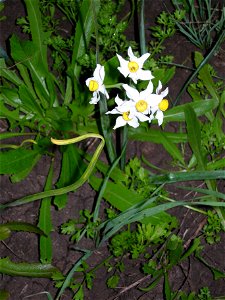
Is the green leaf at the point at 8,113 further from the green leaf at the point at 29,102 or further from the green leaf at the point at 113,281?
the green leaf at the point at 113,281

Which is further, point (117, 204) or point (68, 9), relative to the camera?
point (68, 9)

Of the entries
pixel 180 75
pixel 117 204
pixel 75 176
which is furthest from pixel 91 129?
pixel 180 75

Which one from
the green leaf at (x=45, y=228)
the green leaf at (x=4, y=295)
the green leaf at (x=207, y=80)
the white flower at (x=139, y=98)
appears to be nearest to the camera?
the white flower at (x=139, y=98)

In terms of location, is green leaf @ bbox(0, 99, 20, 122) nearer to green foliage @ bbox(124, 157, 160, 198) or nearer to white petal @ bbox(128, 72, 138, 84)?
green foliage @ bbox(124, 157, 160, 198)

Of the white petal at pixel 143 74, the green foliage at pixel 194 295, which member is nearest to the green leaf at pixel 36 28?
the white petal at pixel 143 74

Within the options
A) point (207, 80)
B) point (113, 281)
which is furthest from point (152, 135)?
point (113, 281)

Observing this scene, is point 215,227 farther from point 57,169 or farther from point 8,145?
point 8,145

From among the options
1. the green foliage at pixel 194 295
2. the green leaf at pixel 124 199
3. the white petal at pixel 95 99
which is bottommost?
the green foliage at pixel 194 295
